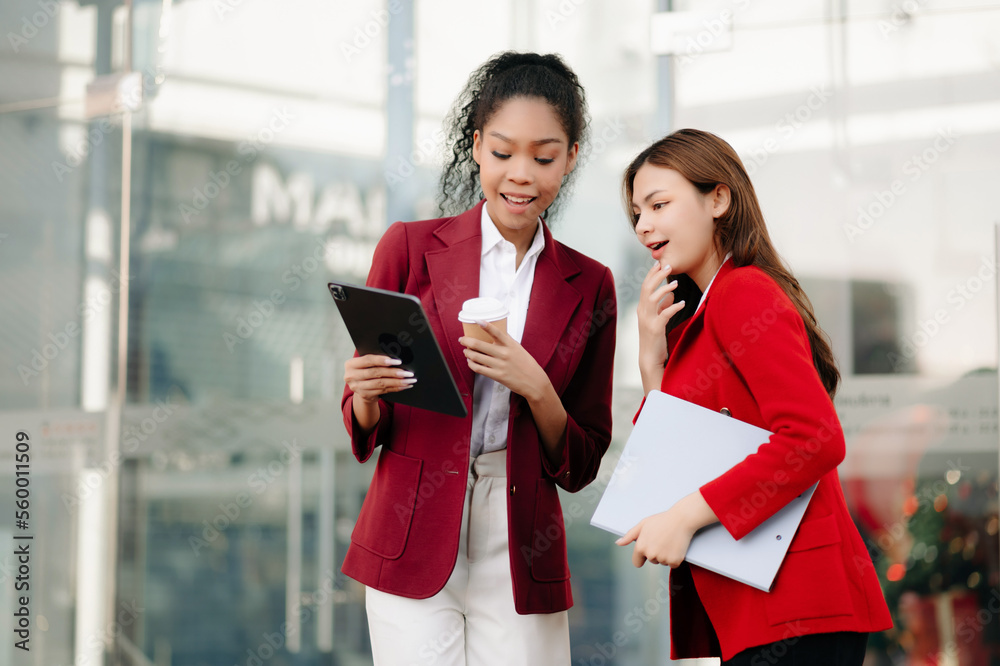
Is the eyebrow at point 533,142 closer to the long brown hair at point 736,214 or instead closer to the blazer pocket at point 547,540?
the long brown hair at point 736,214

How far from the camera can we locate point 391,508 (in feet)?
5.71

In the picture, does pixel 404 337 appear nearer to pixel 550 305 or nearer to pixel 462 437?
pixel 462 437

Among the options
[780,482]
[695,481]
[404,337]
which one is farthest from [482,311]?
[780,482]

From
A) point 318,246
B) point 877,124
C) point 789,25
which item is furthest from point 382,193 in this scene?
point 877,124

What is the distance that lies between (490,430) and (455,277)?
13.4 inches

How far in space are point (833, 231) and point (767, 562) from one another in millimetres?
2591

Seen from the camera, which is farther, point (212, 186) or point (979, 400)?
point (212, 186)

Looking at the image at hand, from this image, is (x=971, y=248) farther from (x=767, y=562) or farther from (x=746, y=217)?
(x=767, y=562)

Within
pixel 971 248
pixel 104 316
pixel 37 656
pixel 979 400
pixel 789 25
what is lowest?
pixel 37 656

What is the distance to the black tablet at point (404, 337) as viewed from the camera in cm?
144

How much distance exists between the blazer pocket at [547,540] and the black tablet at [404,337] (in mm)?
375

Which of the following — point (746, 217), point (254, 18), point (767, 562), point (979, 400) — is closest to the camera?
point (767, 562)

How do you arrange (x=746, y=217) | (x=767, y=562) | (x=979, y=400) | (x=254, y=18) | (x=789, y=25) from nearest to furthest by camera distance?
1. (x=767, y=562)
2. (x=746, y=217)
3. (x=979, y=400)
4. (x=789, y=25)
5. (x=254, y=18)

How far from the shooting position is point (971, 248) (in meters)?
3.57
